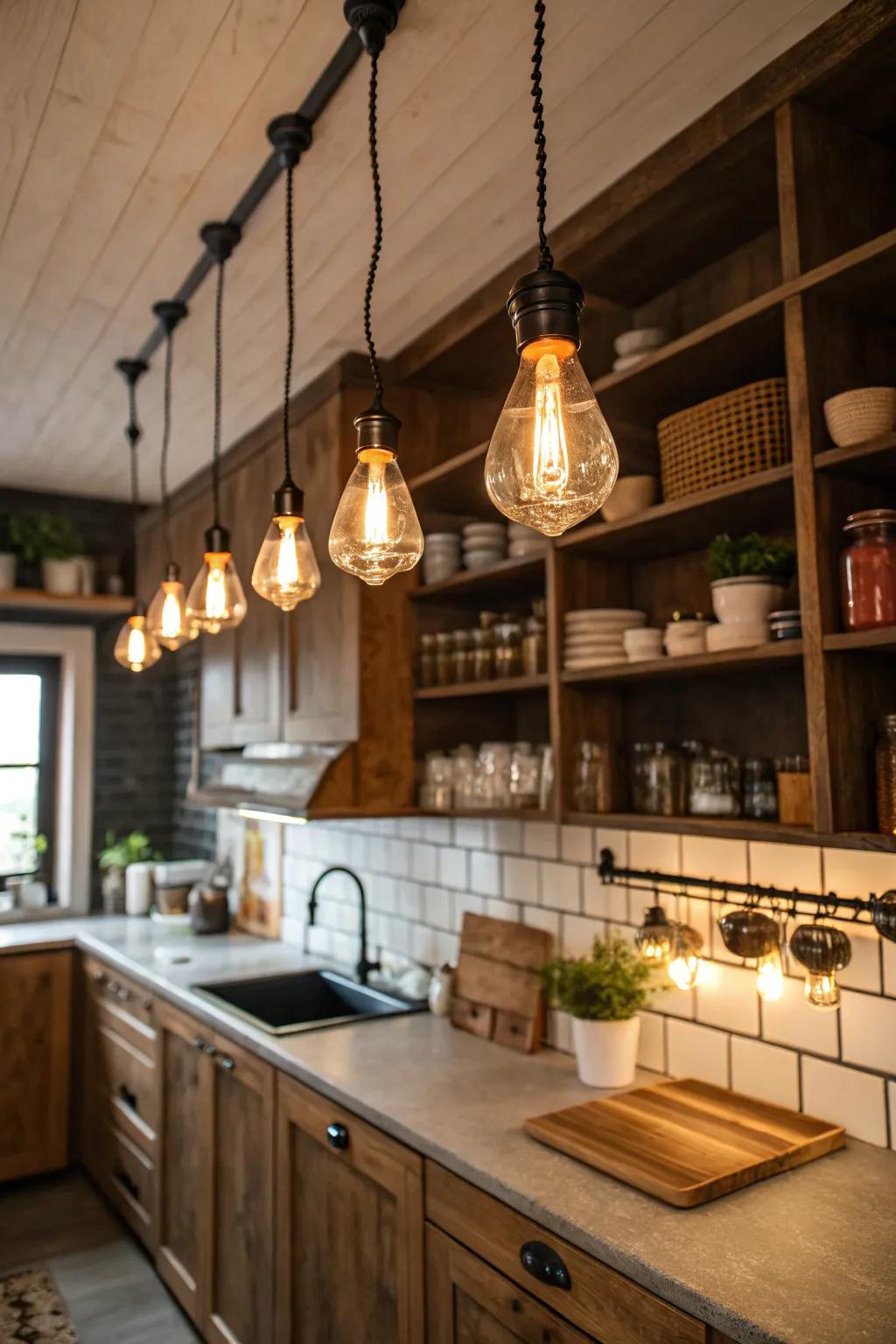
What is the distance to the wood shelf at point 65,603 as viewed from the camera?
13.3 ft

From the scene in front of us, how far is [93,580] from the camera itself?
445 centimetres

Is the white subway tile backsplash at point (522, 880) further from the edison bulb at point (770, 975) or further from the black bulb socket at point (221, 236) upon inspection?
the black bulb socket at point (221, 236)

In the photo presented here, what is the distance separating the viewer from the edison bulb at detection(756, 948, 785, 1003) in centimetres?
180

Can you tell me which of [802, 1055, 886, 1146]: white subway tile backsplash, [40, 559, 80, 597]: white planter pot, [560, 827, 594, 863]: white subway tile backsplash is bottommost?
[802, 1055, 886, 1146]: white subway tile backsplash

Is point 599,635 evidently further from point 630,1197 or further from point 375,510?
point 630,1197

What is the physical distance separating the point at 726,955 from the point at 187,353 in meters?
2.17

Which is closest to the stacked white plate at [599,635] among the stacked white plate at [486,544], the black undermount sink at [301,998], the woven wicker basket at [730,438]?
the woven wicker basket at [730,438]

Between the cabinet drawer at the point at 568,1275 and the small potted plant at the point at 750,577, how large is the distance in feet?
3.48

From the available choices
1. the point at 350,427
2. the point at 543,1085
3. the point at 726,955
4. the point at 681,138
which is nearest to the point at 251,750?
the point at 350,427

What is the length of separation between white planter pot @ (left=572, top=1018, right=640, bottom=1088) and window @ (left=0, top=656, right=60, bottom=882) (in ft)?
10.4

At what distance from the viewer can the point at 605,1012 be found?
204cm

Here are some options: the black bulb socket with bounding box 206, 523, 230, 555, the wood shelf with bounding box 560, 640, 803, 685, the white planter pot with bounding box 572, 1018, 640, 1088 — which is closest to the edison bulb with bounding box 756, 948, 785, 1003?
the white planter pot with bounding box 572, 1018, 640, 1088

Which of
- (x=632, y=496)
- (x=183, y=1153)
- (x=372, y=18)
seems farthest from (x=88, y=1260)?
(x=372, y=18)

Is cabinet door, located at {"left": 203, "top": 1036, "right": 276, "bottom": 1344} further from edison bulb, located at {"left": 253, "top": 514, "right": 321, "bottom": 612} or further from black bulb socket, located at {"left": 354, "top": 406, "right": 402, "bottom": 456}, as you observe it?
black bulb socket, located at {"left": 354, "top": 406, "right": 402, "bottom": 456}
